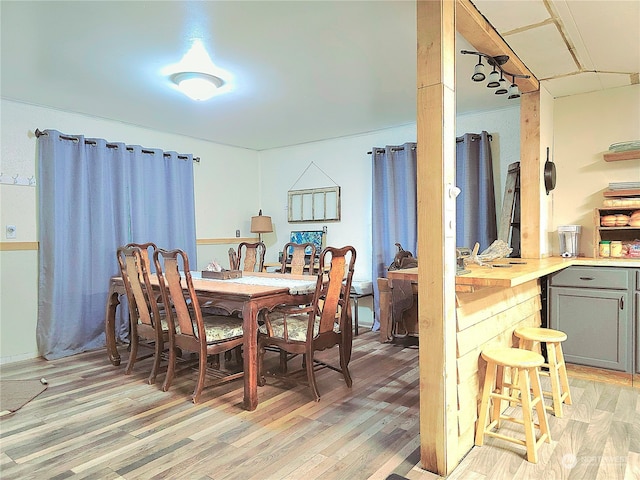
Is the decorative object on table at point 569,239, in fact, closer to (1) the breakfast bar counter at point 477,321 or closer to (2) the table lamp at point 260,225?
(1) the breakfast bar counter at point 477,321

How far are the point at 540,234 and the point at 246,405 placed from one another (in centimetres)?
262

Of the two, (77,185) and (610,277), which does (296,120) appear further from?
(610,277)

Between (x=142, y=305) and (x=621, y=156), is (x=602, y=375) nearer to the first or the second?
(x=621, y=156)

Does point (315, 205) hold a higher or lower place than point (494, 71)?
lower

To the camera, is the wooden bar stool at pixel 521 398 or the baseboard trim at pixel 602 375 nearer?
the wooden bar stool at pixel 521 398

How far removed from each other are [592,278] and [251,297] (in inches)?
97.4

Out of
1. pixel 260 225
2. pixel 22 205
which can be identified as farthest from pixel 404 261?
pixel 22 205

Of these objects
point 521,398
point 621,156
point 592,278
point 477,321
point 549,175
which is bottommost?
point 521,398

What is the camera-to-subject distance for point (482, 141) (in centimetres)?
427

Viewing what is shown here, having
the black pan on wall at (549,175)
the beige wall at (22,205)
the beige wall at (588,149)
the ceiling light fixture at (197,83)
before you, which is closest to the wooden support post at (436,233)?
the ceiling light fixture at (197,83)

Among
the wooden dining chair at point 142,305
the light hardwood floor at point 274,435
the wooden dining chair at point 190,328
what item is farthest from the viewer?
the wooden dining chair at point 142,305

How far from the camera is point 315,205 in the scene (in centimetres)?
577

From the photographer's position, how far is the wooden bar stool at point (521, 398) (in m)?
2.08

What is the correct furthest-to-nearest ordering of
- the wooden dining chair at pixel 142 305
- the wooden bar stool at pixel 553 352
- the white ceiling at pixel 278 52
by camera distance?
the wooden dining chair at pixel 142 305, the wooden bar stool at pixel 553 352, the white ceiling at pixel 278 52
